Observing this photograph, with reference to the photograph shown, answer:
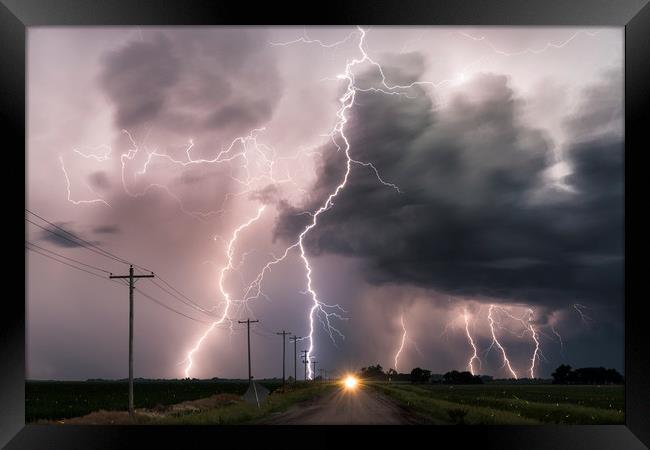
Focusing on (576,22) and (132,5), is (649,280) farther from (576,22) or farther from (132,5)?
(132,5)

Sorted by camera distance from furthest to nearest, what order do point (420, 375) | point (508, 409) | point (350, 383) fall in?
point (420, 375) < point (350, 383) < point (508, 409)

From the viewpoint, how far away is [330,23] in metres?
7.57

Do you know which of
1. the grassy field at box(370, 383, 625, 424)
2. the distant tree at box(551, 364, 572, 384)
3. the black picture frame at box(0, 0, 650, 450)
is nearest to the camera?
the black picture frame at box(0, 0, 650, 450)

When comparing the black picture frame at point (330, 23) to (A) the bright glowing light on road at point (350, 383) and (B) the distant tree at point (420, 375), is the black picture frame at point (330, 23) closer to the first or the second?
(A) the bright glowing light on road at point (350, 383)

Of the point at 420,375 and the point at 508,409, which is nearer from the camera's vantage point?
the point at 508,409

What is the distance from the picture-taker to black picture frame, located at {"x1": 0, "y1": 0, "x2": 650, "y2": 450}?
23.7 ft

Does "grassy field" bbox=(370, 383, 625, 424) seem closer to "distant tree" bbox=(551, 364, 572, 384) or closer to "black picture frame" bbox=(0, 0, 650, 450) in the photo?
"black picture frame" bbox=(0, 0, 650, 450)

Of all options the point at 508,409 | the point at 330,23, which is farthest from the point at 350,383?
the point at 330,23

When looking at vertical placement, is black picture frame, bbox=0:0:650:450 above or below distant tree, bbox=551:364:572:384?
above

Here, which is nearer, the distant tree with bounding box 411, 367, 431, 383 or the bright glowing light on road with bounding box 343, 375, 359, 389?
the bright glowing light on road with bounding box 343, 375, 359, 389

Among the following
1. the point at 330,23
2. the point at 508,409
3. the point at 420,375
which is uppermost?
the point at 330,23

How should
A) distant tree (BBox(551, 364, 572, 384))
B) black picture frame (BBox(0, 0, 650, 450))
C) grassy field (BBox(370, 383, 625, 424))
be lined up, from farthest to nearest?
distant tree (BBox(551, 364, 572, 384)) → grassy field (BBox(370, 383, 625, 424)) → black picture frame (BBox(0, 0, 650, 450))

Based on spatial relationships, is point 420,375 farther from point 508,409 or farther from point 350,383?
point 508,409

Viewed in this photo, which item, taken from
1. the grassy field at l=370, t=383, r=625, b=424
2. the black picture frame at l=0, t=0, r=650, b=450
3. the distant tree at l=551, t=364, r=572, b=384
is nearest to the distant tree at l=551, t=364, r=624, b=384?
the distant tree at l=551, t=364, r=572, b=384
